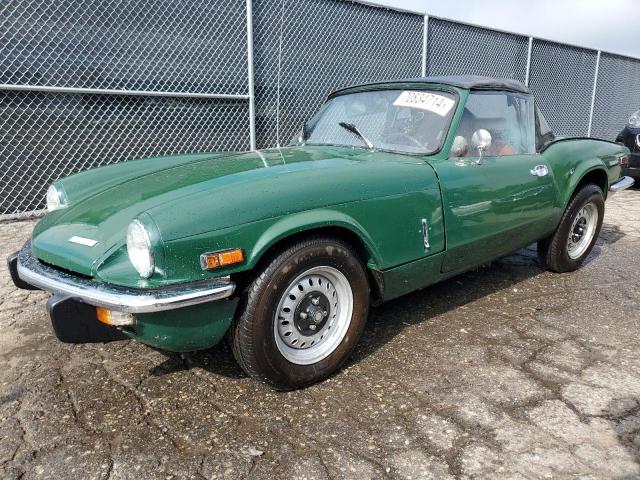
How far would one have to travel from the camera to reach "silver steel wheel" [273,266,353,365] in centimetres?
226

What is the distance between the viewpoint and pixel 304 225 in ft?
7.05

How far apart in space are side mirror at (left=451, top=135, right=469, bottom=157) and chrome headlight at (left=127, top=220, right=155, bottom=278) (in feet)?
5.98

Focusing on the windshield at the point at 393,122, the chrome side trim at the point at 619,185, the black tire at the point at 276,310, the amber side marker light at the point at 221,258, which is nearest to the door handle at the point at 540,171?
the windshield at the point at 393,122

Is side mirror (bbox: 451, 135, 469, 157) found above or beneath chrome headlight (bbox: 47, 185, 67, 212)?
above

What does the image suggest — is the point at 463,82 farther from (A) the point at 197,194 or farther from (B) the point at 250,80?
(B) the point at 250,80

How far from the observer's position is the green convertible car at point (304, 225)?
195 centimetres

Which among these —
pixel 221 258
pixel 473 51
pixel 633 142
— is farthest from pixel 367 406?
pixel 473 51

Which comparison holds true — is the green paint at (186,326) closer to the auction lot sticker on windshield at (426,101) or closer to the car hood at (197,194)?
the car hood at (197,194)

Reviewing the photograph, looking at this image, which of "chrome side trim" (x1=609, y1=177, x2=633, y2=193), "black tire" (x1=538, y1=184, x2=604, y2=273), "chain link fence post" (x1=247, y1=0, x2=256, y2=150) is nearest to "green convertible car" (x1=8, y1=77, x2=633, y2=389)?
"black tire" (x1=538, y1=184, x2=604, y2=273)

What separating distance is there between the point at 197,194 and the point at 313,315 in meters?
0.76

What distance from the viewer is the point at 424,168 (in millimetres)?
2707

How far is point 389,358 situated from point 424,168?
40.5 inches

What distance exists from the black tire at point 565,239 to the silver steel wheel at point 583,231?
0.13 ft

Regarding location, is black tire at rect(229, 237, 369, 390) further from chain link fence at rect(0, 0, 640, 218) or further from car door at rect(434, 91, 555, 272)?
chain link fence at rect(0, 0, 640, 218)
